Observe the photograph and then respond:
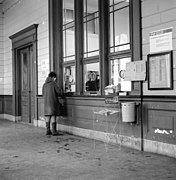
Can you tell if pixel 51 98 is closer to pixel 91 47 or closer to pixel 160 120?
pixel 91 47

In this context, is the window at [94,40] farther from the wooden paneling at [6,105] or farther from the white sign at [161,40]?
the wooden paneling at [6,105]

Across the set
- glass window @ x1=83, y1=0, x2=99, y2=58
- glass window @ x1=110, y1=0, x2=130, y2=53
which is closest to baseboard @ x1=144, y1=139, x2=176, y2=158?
glass window @ x1=110, y1=0, x2=130, y2=53

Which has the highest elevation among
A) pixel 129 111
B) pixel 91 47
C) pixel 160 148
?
pixel 91 47

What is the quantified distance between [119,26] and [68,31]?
2030 mm

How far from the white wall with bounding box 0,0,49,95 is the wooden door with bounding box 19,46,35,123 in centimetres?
78

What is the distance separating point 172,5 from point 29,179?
10.4 ft

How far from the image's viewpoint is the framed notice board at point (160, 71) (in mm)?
4957

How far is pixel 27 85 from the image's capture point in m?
10.4

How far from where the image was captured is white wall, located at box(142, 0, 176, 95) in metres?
4.88

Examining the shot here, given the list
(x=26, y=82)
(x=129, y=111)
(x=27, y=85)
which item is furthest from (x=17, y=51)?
(x=129, y=111)

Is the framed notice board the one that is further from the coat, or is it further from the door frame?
the door frame

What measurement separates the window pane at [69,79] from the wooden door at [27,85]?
6.95ft

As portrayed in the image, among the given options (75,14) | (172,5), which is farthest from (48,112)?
(172,5)

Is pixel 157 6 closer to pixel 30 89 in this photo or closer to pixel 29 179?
pixel 29 179
